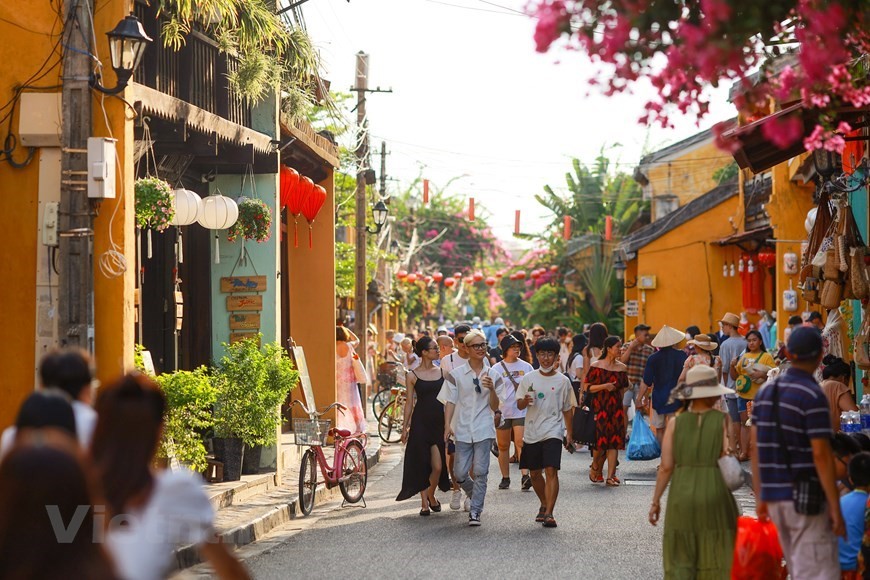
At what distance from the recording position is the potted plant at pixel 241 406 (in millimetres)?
14562

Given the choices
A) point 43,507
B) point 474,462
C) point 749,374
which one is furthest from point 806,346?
point 749,374

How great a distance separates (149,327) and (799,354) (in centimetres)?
1099

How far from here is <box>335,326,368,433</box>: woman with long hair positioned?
20625 millimetres

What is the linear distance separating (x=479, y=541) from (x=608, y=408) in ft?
17.0

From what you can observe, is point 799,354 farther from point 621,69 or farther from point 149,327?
point 149,327

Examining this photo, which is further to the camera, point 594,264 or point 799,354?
point 594,264

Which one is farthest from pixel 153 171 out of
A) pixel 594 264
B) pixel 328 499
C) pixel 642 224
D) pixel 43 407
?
pixel 642 224

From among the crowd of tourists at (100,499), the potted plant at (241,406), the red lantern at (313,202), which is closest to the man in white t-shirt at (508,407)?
the potted plant at (241,406)

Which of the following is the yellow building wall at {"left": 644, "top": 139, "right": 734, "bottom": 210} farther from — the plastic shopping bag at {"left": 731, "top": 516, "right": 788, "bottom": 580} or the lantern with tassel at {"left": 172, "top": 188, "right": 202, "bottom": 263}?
the plastic shopping bag at {"left": 731, "top": 516, "right": 788, "bottom": 580}

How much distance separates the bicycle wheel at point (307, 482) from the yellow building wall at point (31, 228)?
265cm

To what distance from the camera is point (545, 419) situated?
13.2 metres

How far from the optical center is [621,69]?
→ 19.9 ft

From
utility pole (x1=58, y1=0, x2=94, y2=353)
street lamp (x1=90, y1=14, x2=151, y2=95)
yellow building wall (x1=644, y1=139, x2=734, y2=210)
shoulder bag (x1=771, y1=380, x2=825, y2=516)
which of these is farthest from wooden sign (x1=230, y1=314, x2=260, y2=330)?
yellow building wall (x1=644, y1=139, x2=734, y2=210)

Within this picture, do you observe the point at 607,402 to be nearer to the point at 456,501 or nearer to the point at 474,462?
the point at 456,501
